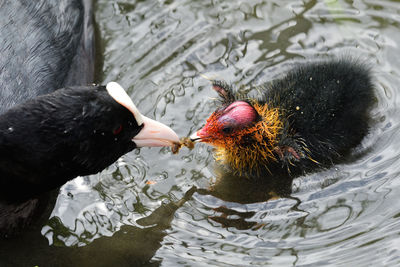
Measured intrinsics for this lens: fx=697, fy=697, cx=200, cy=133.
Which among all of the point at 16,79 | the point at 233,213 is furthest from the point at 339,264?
the point at 16,79

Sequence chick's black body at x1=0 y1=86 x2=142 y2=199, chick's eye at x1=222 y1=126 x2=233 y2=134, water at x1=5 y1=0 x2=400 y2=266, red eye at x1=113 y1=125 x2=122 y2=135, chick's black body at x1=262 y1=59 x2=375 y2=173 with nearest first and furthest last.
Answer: chick's black body at x1=0 y1=86 x2=142 y2=199 < red eye at x1=113 y1=125 x2=122 y2=135 < water at x1=5 y1=0 x2=400 y2=266 < chick's eye at x1=222 y1=126 x2=233 y2=134 < chick's black body at x1=262 y1=59 x2=375 y2=173

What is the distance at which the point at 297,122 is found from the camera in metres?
4.45

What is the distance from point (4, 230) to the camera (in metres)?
4.32

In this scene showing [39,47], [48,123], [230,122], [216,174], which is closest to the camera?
[48,123]

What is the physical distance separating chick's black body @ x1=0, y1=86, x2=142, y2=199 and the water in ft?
1.88

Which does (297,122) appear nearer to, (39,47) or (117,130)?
(117,130)

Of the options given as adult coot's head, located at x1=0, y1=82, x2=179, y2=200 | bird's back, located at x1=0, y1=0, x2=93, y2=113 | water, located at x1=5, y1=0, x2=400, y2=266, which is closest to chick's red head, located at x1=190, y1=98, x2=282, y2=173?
water, located at x1=5, y1=0, x2=400, y2=266

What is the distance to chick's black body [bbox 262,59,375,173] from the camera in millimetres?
4387

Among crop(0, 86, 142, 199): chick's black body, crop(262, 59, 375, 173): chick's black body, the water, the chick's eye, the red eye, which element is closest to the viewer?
crop(0, 86, 142, 199): chick's black body

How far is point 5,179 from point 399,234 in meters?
2.25

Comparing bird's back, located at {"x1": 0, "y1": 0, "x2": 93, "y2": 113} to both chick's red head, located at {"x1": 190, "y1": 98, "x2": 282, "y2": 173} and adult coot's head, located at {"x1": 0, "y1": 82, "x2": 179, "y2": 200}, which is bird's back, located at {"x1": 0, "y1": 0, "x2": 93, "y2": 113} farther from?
chick's red head, located at {"x1": 190, "y1": 98, "x2": 282, "y2": 173}

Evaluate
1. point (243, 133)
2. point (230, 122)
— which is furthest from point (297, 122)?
point (230, 122)

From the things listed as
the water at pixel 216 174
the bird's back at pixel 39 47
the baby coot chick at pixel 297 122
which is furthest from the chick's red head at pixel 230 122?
the bird's back at pixel 39 47

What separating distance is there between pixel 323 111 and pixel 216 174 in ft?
2.70
